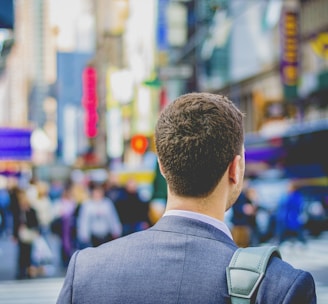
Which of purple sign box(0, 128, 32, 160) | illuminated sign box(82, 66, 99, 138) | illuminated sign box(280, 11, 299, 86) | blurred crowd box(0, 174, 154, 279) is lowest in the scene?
illuminated sign box(82, 66, 99, 138)

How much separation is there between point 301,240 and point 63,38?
455 ft

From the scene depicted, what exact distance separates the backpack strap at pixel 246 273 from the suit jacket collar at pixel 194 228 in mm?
148

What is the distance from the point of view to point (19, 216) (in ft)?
49.3

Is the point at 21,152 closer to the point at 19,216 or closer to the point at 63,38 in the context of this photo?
the point at 19,216

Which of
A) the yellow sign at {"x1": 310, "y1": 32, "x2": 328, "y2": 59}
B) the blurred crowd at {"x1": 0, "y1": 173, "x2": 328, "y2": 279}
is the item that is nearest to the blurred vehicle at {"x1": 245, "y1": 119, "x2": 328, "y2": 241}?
the yellow sign at {"x1": 310, "y1": 32, "x2": 328, "y2": 59}

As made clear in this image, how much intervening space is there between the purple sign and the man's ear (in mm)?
17777

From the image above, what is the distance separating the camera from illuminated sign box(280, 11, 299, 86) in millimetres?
30750

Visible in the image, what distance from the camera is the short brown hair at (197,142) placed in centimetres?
198

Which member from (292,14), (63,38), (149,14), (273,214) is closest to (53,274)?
(273,214)

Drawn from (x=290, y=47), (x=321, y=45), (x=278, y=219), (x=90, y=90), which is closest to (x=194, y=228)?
(x=278, y=219)

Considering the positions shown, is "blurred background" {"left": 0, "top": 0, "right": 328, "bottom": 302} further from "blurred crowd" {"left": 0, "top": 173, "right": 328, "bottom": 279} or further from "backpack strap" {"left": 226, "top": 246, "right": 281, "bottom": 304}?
"backpack strap" {"left": 226, "top": 246, "right": 281, "bottom": 304}

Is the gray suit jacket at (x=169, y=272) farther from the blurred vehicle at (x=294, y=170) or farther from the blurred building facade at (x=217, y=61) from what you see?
the blurred vehicle at (x=294, y=170)

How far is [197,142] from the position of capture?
6.46 feet

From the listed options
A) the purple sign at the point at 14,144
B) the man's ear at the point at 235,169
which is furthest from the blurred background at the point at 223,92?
the man's ear at the point at 235,169
